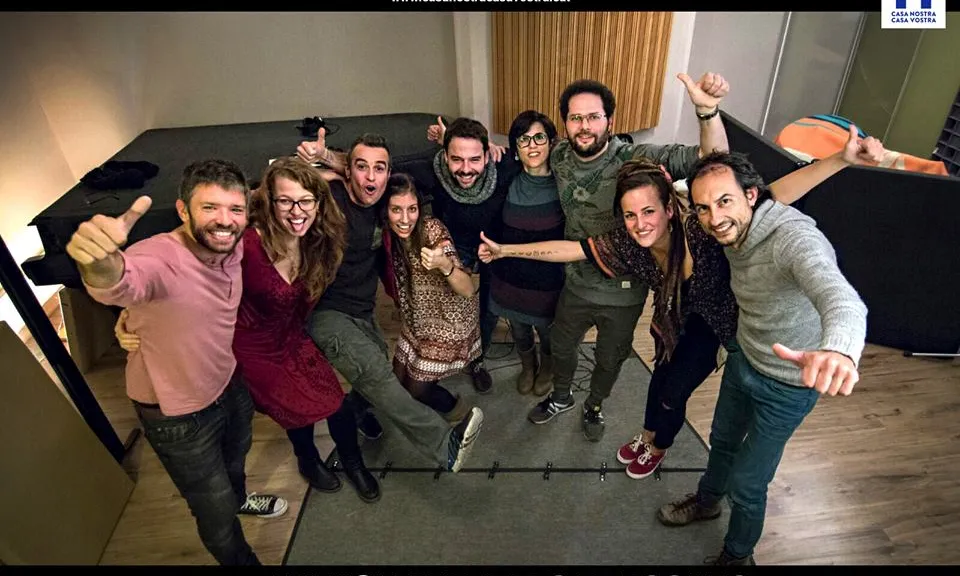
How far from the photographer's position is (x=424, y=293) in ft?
6.99

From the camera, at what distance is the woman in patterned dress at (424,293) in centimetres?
194

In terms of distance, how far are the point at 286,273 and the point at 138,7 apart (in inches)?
42.9

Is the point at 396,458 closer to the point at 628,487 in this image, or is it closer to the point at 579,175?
the point at 628,487

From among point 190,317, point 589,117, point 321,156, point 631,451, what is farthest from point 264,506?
point 589,117

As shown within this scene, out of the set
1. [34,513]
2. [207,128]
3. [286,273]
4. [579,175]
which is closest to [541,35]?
[579,175]

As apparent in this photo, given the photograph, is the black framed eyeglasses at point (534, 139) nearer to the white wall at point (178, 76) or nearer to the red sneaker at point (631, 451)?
the red sneaker at point (631, 451)

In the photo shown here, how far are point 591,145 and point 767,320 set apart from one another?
85cm

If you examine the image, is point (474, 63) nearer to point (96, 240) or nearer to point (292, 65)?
point (292, 65)

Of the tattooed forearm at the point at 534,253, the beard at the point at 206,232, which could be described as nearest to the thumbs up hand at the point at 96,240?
the beard at the point at 206,232

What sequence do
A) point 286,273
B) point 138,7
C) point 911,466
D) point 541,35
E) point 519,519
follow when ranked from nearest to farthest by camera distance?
point 286,273, point 138,7, point 519,519, point 911,466, point 541,35

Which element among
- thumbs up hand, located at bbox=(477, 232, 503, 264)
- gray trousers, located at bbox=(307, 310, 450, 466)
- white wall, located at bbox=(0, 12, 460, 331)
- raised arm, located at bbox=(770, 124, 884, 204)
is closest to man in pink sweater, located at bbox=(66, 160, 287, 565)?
gray trousers, located at bbox=(307, 310, 450, 466)

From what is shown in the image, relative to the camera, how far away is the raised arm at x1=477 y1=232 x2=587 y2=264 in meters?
1.95

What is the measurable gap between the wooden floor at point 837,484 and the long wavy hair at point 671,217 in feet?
3.02

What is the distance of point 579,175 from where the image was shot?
Answer: 77.1 inches
